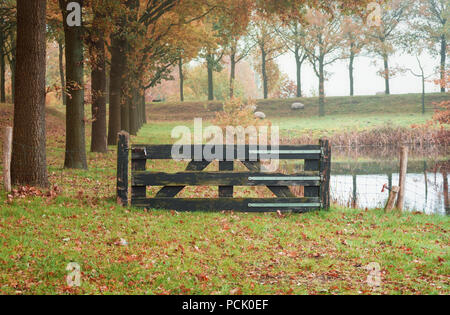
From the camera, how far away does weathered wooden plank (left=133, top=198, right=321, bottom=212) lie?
11.1 m

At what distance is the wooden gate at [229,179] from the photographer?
36.1 feet

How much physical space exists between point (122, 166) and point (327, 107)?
1738 inches

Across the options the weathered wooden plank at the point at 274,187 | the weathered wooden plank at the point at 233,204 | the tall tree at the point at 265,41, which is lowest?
the weathered wooden plank at the point at 233,204

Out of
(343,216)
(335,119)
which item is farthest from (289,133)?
(343,216)

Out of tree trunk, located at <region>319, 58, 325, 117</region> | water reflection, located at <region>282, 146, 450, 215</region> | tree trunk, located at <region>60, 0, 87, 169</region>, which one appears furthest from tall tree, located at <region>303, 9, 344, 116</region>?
tree trunk, located at <region>60, 0, 87, 169</region>

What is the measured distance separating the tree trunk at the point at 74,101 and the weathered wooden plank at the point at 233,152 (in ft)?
19.7

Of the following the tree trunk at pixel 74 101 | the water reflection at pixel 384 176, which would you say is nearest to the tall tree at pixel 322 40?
the water reflection at pixel 384 176

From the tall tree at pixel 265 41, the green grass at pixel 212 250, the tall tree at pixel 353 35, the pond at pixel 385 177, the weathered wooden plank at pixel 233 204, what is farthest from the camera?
the tall tree at pixel 265 41

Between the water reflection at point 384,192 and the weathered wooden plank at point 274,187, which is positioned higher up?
the weathered wooden plank at point 274,187

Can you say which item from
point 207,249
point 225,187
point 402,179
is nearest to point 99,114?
point 225,187

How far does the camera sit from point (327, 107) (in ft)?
172

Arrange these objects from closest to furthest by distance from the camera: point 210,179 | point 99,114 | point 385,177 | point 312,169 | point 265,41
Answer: point 210,179, point 312,169, point 99,114, point 385,177, point 265,41

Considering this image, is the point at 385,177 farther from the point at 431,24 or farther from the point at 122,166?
the point at 431,24

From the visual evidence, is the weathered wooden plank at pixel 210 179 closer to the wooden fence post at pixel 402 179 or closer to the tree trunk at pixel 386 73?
the wooden fence post at pixel 402 179
